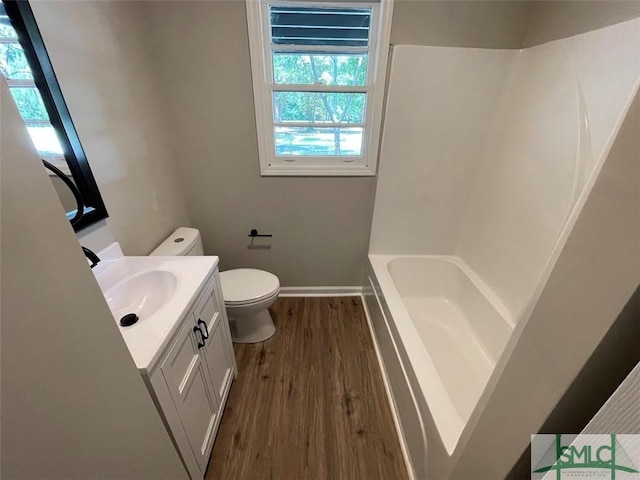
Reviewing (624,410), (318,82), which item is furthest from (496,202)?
(624,410)

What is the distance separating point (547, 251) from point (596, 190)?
1.23m

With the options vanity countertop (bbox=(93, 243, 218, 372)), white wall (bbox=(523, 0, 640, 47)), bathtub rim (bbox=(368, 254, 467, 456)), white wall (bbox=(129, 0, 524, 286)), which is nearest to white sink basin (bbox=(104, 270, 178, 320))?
vanity countertop (bbox=(93, 243, 218, 372))

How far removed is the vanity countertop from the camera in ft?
2.68

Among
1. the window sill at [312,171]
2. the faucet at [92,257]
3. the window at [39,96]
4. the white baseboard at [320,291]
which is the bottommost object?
the white baseboard at [320,291]

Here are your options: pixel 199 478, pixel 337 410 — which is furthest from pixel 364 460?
pixel 199 478

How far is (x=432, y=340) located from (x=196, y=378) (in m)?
1.44

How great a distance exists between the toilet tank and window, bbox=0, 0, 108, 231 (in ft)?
1.46

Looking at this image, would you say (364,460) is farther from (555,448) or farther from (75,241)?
(75,241)

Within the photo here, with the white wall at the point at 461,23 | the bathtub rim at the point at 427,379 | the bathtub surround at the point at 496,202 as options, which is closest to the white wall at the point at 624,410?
the bathtub surround at the point at 496,202

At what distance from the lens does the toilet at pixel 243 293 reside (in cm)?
160

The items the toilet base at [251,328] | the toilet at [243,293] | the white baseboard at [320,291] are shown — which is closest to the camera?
the toilet at [243,293]

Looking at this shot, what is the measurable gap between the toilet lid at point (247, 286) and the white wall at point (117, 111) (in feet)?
1.60

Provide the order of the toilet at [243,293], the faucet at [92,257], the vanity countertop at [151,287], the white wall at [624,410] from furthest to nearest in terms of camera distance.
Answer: the toilet at [243,293] < the faucet at [92,257] < the vanity countertop at [151,287] < the white wall at [624,410]

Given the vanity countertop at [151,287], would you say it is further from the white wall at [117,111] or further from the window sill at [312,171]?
the window sill at [312,171]
